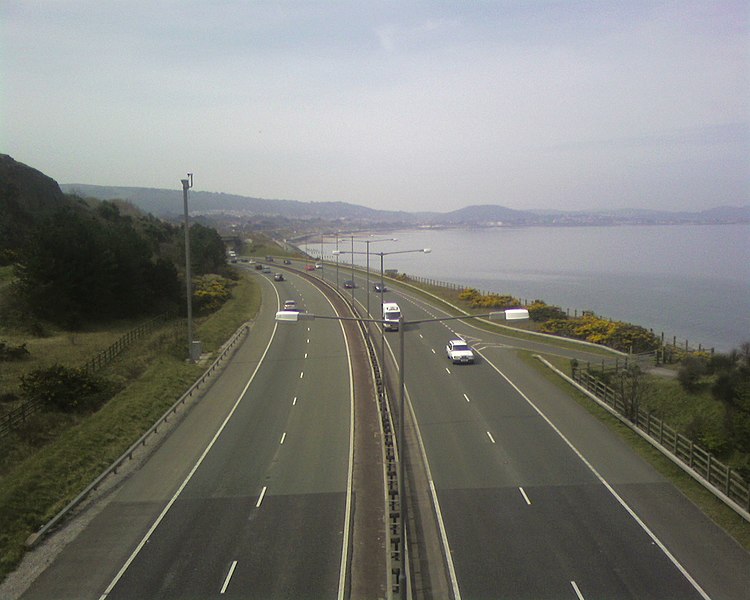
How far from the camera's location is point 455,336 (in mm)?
48219

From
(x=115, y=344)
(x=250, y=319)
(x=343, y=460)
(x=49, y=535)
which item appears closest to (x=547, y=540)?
(x=343, y=460)

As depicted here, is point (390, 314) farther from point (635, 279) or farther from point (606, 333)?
point (635, 279)

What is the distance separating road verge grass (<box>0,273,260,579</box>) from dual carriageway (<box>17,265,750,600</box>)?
1.39m

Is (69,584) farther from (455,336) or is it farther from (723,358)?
(455,336)

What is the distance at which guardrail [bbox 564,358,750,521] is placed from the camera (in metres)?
18.4

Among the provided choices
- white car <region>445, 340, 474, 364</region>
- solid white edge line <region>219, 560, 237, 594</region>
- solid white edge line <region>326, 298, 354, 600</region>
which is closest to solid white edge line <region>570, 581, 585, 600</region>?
solid white edge line <region>326, 298, 354, 600</region>

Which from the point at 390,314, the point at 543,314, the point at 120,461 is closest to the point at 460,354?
the point at 390,314

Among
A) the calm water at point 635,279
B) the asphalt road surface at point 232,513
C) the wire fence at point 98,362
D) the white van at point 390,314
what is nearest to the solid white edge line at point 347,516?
the asphalt road surface at point 232,513

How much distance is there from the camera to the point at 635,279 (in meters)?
111

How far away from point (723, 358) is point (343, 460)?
2061cm

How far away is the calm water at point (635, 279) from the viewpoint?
2734 inches

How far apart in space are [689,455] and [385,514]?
10464mm

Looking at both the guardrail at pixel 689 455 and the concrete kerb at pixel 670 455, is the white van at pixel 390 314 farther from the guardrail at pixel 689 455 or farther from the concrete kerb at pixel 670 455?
the guardrail at pixel 689 455

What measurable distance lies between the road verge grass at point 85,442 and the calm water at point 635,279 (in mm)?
45774
